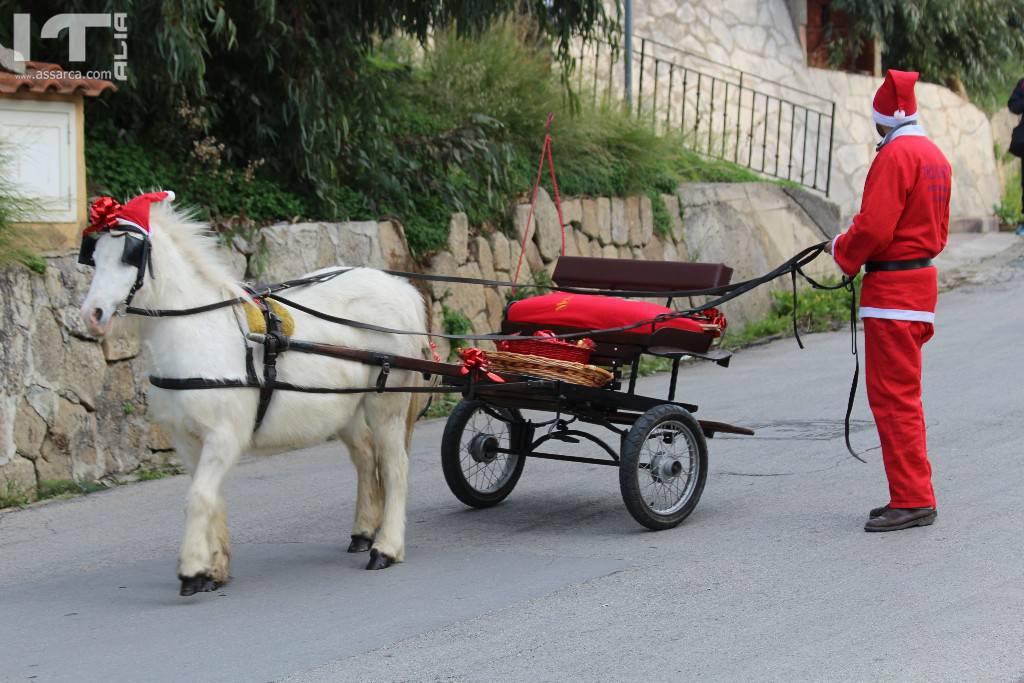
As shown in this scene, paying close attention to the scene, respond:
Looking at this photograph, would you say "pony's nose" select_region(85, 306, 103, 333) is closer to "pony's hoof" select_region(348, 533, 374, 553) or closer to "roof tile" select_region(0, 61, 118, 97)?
"pony's hoof" select_region(348, 533, 374, 553)

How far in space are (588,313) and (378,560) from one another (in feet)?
6.22

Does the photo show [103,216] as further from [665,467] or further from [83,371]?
[83,371]

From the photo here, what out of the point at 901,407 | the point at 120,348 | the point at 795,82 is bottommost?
the point at 120,348

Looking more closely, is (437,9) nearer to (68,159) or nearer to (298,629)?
(68,159)

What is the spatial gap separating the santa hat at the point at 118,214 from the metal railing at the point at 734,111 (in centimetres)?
1141

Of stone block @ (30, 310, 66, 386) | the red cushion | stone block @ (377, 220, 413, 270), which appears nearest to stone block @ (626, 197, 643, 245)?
stone block @ (377, 220, 413, 270)

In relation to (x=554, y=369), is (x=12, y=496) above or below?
below

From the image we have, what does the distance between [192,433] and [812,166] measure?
50.2ft

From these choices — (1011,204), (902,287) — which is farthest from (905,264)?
(1011,204)

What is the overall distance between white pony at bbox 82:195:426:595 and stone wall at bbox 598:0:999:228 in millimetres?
12132

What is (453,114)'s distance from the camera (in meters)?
13.3

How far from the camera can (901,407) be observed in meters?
6.89

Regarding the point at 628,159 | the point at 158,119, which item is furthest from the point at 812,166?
the point at 158,119

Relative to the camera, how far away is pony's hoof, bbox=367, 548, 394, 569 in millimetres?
6516
